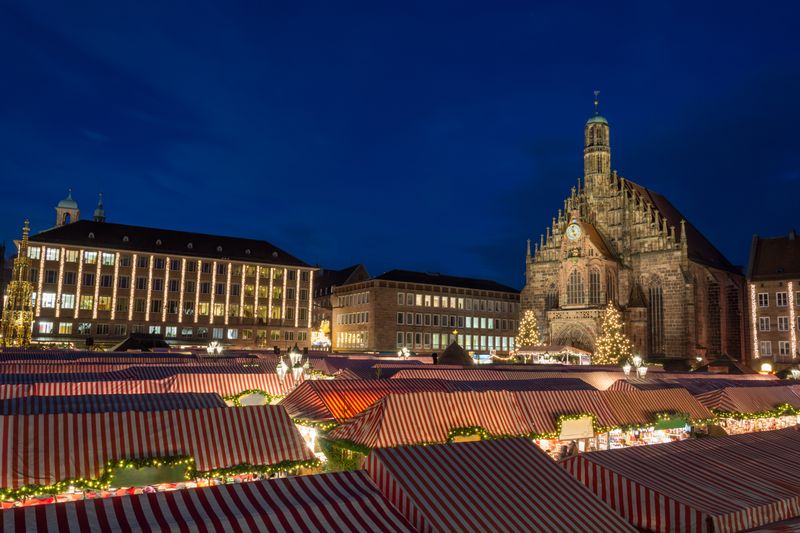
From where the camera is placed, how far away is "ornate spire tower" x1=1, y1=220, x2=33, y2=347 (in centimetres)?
4300

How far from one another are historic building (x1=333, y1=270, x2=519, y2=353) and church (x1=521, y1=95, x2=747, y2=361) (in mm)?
16180

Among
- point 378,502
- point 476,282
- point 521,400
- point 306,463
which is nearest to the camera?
point 378,502

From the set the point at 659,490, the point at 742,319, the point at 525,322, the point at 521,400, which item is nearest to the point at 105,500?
the point at 659,490

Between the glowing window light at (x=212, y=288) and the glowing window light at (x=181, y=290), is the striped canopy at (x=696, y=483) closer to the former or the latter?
the glowing window light at (x=181, y=290)

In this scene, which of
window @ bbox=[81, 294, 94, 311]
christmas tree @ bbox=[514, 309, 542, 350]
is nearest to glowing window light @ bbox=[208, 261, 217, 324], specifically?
window @ bbox=[81, 294, 94, 311]

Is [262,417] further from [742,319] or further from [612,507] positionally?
[742,319]

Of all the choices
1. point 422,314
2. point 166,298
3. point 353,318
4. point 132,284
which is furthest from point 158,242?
point 422,314

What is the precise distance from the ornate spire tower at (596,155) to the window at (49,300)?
199ft

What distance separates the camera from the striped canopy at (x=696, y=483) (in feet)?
28.1

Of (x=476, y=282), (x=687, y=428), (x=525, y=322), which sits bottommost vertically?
(x=687, y=428)

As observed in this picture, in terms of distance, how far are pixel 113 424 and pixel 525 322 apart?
59.4m

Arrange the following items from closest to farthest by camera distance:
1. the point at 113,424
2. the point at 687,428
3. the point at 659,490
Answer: the point at 659,490, the point at 113,424, the point at 687,428

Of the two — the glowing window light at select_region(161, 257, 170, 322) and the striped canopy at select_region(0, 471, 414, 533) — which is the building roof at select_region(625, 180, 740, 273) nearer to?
the glowing window light at select_region(161, 257, 170, 322)

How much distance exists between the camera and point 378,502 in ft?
23.9
